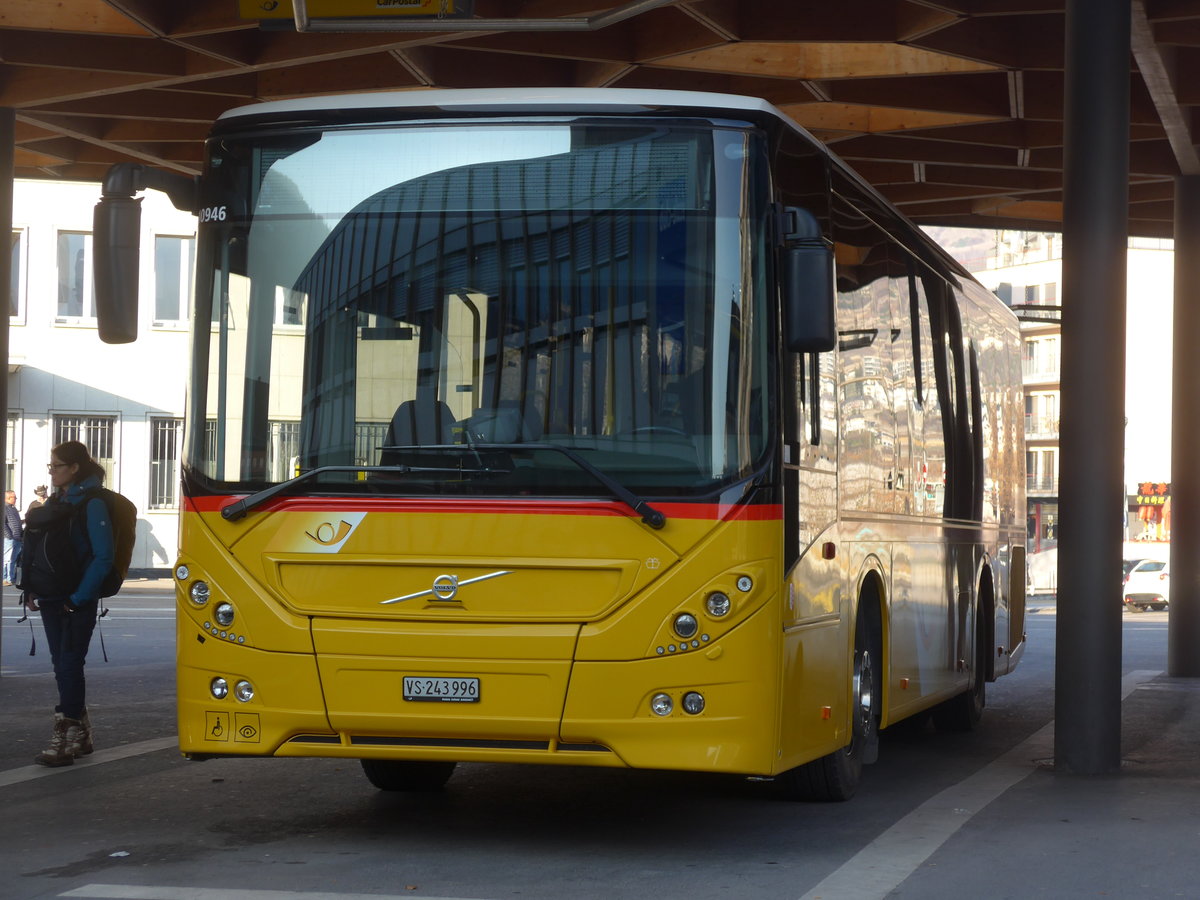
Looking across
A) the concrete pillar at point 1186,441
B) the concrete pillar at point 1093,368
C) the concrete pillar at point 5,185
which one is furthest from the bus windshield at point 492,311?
the concrete pillar at point 1186,441

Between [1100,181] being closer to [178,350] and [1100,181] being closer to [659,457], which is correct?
[659,457]

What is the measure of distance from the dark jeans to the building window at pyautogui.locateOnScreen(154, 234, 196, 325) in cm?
3293

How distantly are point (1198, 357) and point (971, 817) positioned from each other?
1142 cm

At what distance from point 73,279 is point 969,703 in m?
33.3

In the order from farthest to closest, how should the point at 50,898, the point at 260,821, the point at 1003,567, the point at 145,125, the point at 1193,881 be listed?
the point at 145,125 → the point at 1003,567 → the point at 260,821 → the point at 1193,881 → the point at 50,898

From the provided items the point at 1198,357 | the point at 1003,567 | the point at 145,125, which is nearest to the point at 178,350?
the point at 145,125

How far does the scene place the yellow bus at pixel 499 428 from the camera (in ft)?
24.5

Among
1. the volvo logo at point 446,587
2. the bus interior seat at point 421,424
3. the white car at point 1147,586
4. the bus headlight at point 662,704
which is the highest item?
the bus interior seat at point 421,424

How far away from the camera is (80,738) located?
35.6ft

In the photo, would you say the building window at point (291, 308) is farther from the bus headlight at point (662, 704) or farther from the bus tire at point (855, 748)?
the bus tire at point (855, 748)

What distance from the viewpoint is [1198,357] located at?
19.3 meters

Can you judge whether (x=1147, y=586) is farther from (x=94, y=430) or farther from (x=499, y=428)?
(x=499, y=428)

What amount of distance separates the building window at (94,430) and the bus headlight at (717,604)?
3657cm

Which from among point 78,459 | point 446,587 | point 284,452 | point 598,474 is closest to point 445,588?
point 446,587
